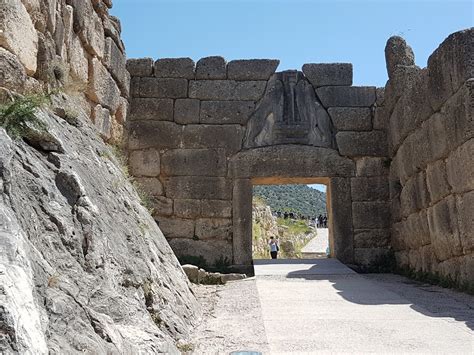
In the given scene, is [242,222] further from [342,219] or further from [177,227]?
[342,219]

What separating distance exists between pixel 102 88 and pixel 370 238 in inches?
206

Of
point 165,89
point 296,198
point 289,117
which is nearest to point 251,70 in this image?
point 289,117

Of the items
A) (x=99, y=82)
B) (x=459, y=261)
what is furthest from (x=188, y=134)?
(x=459, y=261)

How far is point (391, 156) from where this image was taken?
8.71 meters

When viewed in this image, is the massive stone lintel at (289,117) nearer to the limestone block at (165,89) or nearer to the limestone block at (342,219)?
the limestone block at (342,219)

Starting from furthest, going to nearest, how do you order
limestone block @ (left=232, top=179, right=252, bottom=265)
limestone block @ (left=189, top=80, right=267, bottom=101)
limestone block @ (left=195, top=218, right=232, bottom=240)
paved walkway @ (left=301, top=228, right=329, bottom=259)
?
paved walkway @ (left=301, top=228, right=329, bottom=259)
limestone block @ (left=189, top=80, right=267, bottom=101)
limestone block @ (left=195, top=218, right=232, bottom=240)
limestone block @ (left=232, top=179, right=252, bottom=265)

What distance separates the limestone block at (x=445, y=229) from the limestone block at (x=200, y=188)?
3.46 metres

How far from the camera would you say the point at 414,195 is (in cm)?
745

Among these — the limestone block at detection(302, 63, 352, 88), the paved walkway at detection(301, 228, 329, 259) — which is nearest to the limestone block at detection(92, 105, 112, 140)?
the limestone block at detection(302, 63, 352, 88)

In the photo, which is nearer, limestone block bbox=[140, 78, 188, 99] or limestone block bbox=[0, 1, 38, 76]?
limestone block bbox=[0, 1, 38, 76]

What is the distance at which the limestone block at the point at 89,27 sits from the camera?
5.97 meters

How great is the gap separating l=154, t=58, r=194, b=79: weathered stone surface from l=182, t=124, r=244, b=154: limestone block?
1.03 meters

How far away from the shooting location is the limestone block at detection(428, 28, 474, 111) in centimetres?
566

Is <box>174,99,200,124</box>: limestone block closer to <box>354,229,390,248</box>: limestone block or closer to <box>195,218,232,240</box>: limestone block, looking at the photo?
<box>195,218,232,240</box>: limestone block
